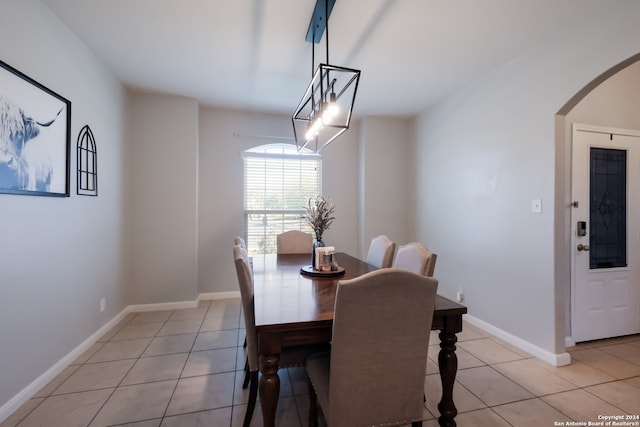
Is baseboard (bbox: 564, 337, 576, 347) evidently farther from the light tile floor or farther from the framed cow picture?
the framed cow picture

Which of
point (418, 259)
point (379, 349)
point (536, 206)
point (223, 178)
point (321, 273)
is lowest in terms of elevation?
point (379, 349)

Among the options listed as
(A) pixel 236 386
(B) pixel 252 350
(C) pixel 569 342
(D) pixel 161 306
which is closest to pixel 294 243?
(A) pixel 236 386

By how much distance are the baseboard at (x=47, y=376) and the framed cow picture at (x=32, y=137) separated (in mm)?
1228

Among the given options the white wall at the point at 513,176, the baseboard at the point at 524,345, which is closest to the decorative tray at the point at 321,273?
the white wall at the point at 513,176

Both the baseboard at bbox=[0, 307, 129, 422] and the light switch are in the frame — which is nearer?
the baseboard at bbox=[0, 307, 129, 422]

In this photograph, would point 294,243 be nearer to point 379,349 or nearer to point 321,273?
point 321,273

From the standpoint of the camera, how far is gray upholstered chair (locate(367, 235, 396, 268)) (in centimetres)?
238

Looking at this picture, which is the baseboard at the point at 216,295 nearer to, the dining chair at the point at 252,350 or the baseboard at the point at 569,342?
the dining chair at the point at 252,350

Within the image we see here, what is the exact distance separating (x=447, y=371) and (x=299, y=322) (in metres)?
0.89

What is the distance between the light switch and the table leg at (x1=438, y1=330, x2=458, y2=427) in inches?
59.9

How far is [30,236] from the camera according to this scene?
1841mm

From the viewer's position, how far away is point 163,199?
344cm

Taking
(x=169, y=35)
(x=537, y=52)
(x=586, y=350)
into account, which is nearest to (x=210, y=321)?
(x=169, y=35)

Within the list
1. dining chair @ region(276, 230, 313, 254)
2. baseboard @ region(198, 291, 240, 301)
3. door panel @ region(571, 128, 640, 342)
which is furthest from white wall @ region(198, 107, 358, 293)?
door panel @ region(571, 128, 640, 342)
